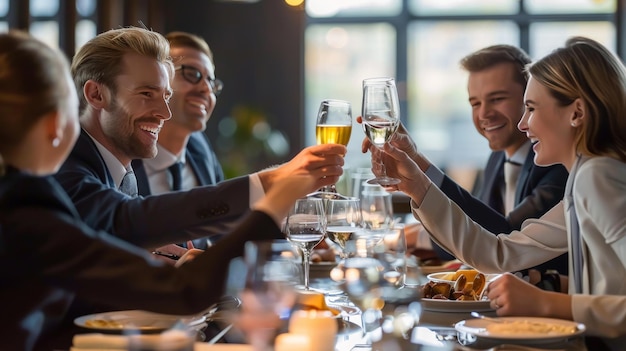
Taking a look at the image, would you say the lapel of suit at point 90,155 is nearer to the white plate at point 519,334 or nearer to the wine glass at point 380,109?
the wine glass at point 380,109

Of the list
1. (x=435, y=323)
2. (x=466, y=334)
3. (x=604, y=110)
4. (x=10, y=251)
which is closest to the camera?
(x=10, y=251)

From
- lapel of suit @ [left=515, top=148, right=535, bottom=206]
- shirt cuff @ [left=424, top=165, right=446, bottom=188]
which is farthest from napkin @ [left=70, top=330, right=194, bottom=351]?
lapel of suit @ [left=515, top=148, right=535, bottom=206]

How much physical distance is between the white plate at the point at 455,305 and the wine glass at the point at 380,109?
1.21 ft

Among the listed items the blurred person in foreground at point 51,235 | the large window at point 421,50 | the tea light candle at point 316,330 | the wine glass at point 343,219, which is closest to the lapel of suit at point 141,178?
the wine glass at point 343,219

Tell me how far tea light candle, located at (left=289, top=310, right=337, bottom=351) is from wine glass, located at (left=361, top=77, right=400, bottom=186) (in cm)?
83

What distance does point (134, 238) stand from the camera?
215 cm

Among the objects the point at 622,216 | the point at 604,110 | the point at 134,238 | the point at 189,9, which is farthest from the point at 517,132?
the point at 189,9

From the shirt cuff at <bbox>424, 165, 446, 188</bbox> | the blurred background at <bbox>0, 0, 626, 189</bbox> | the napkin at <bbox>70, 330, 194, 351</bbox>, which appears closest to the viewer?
the napkin at <bbox>70, 330, 194, 351</bbox>

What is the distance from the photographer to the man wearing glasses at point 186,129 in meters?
3.37

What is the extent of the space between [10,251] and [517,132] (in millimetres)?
2230

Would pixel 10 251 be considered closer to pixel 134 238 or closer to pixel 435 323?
pixel 134 238

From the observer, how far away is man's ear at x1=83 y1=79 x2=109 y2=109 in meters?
2.48

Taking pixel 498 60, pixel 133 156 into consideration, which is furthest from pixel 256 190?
pixel 498 60

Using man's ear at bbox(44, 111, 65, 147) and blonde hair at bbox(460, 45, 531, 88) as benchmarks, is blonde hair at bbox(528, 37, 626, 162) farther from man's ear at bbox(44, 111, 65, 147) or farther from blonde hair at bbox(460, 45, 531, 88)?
man's ear at bbox(44, 111, 65, 147)
